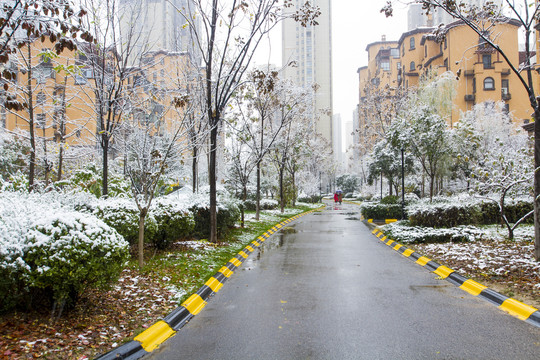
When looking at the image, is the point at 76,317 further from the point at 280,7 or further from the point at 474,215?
the point at 474,215

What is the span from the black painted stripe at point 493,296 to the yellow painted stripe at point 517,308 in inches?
3.9

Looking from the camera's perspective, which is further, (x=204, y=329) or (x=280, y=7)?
(x=280, y=7)

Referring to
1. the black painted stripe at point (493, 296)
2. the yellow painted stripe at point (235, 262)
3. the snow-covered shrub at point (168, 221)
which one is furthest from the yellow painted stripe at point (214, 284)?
the black painted stripe at point (493, 296)

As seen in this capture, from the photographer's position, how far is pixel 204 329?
16.1ft

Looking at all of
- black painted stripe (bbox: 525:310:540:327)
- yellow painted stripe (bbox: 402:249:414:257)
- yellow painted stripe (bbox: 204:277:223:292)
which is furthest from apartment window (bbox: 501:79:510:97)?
yellow painted stripe (bbox: 204:277:223:292)

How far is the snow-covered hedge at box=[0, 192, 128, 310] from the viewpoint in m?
4.32

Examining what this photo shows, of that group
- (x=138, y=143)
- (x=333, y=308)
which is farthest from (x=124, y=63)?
(x=333, y=308)

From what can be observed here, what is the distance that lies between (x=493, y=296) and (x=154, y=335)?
16.1 ft

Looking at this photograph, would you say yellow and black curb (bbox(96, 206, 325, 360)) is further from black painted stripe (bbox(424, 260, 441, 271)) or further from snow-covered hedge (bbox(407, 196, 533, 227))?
snow-covered hedge (bbox(407, 196, 533, 227))

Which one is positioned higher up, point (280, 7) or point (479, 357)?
point (280, 7)

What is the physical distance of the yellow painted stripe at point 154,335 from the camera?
14.3ft

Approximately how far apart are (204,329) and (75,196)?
5.33 m

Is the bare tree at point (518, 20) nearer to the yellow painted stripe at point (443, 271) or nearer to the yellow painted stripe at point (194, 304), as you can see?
the yellow painted stripe at point (443, 271)

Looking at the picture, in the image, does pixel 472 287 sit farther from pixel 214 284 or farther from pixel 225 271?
pixel 225 271
